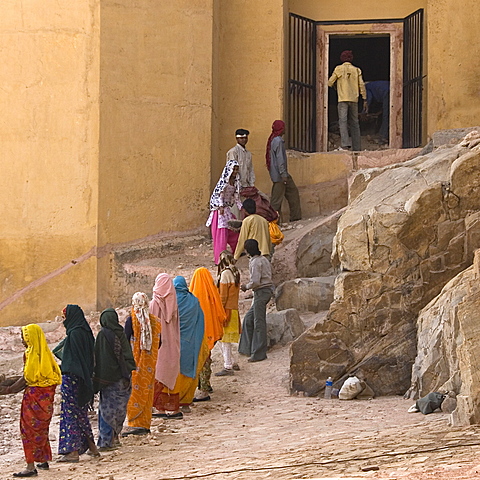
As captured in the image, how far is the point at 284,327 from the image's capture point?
11.1 metres

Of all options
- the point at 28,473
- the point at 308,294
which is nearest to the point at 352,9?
the point at 308,294

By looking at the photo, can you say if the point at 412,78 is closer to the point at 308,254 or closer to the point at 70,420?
the point at 308,254

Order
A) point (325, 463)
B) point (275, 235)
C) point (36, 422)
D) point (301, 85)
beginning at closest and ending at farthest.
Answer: point (325, 463) < point (36, 422) < point (275, 235) < point (301, 85)

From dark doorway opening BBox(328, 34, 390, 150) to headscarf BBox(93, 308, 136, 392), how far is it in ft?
32.1

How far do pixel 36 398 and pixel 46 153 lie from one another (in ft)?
23.6

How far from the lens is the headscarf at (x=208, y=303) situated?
991 centimetres

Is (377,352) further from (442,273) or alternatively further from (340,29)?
(340,29)

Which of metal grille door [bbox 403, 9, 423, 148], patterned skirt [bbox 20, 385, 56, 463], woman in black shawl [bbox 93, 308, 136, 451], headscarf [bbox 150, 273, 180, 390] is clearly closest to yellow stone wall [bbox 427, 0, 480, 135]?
metal grille door [bbox 403, 9, 423, 148]

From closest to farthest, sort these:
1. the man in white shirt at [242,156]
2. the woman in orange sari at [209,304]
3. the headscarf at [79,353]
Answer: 1. the headscarf at [79,353]
2. the woman in orange sari at [209,304]
3. the man in white shirt at [242,156]

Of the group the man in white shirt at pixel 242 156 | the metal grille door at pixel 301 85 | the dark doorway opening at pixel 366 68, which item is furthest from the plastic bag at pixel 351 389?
the dark doorway opening at pixel 366 68

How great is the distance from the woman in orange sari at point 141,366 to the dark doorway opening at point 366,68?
9.19 metres

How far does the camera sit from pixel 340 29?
645 inches

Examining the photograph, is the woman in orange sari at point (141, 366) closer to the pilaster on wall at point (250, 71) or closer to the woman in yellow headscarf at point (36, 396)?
the woman in yellow headscarf at point (36, 396)

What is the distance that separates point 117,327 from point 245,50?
876cm
